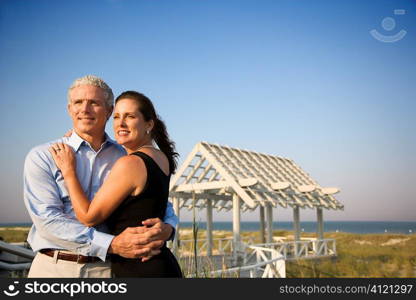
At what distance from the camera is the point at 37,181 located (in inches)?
91.7

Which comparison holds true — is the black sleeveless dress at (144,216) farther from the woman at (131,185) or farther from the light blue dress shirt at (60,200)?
the light blue dress shirt at (60,200)

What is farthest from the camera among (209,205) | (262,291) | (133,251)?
(209,205)

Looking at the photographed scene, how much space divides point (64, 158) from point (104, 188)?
0.30 m

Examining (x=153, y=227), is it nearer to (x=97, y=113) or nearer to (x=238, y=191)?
(x=97, y=113)

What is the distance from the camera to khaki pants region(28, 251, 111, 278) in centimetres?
239

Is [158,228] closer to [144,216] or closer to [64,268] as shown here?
[144,216]

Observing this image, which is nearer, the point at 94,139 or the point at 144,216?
the point at 144,216

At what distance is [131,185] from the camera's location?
2.30 meters

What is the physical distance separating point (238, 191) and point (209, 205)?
3465 mm

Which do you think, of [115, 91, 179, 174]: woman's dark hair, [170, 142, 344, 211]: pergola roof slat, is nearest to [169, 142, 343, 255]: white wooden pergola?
[170, 142, 344, 211]: pergola roof slat

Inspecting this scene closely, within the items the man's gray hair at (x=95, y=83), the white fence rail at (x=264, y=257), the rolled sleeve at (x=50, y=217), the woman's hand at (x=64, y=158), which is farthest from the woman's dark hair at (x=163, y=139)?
the white fence rail at (x=264, y=257)

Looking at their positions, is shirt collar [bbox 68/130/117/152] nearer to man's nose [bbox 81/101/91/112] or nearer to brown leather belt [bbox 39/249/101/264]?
man's nose [bbox 81/101/91/112]

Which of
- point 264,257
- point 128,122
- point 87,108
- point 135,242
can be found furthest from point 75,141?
point 264,257

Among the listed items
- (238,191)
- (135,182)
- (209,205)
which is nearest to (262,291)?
(135,182)
